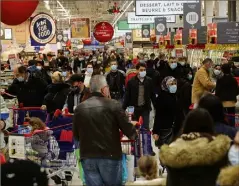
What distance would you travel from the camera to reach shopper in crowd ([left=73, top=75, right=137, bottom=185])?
535 cm

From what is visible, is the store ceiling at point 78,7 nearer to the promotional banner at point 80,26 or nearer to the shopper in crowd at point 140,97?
the promotional banner at point 80,26

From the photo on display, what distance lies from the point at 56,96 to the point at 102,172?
466cm

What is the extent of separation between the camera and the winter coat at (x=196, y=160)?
173 inches

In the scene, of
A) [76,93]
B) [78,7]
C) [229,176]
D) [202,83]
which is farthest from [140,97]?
[78,7]

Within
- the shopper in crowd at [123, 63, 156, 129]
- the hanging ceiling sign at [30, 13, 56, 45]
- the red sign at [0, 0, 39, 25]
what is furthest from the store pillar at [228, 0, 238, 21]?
the red sign at [0, 0, 39, 25]

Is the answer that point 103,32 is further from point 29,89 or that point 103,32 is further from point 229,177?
point 229,177

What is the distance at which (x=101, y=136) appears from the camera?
5367 millimetres

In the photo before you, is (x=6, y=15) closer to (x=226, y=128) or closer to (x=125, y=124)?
(x=125, y=124)

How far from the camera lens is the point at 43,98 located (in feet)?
35.8

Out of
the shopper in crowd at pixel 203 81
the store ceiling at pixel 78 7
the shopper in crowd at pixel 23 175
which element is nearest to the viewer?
the shopper in crowd at pixel 23 175

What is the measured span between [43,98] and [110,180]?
5710 mm

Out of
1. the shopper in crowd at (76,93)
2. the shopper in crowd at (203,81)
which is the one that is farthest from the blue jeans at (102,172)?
the shopper in crowd at (203,81)

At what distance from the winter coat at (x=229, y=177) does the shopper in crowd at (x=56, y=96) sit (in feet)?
19.3

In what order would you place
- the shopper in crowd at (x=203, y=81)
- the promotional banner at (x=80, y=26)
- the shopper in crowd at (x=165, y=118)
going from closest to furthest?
the shopper in crowd at (x=165, y=118)
the shopper in crowd at (x=203, y=81)
the promotional banner at (x=80, y=26)
